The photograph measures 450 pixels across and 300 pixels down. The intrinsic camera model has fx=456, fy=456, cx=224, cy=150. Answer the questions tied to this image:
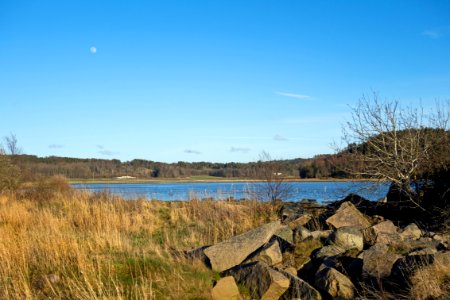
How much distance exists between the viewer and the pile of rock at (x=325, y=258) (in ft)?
26.6

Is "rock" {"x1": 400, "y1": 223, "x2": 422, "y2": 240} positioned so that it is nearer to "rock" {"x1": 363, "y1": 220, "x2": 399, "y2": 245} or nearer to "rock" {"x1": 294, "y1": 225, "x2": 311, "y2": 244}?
"rock" {"x1": 363, "y1": 220, "x2": 399, "y2": 245}

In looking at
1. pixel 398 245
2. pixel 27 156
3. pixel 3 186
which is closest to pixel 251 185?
pixel 398 245

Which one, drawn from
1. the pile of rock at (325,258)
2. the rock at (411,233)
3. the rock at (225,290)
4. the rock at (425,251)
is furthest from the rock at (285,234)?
the rock at (225,290)

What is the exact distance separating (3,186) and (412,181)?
20849 millimetres

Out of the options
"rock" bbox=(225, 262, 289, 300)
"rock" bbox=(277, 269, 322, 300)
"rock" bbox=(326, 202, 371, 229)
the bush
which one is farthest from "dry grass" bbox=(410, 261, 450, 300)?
the bush

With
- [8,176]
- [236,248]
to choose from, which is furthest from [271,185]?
[8,176]

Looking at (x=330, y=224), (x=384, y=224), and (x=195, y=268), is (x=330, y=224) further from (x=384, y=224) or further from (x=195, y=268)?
(x=195, y=268)

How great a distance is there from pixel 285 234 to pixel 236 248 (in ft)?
7.14

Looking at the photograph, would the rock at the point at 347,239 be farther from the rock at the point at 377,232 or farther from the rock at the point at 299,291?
the rock at the point at 299,291

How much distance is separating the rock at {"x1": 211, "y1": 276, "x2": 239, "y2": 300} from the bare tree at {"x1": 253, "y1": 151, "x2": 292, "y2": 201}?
859 cm

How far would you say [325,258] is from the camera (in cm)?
992

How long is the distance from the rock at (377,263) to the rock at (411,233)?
2362 mm

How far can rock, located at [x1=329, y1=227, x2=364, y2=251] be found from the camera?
35.0 ft

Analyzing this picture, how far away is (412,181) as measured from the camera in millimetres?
13812
